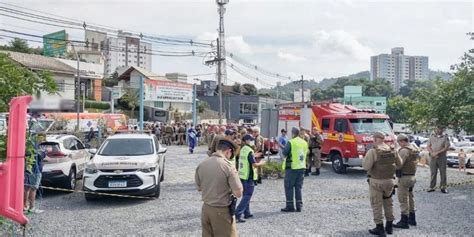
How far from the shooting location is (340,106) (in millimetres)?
17984

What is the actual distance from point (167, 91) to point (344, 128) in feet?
55.2

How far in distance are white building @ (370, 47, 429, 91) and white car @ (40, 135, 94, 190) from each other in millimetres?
137547

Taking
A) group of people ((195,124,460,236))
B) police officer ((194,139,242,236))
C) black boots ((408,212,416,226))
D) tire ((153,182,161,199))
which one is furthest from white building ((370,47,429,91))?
police officer ((194,139,242,236))

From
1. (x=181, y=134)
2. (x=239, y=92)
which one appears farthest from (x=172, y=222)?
(x=239, y=92)

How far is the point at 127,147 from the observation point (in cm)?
1159

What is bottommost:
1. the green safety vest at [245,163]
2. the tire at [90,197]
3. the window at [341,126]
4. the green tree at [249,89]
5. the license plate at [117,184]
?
the tire at [90,197]

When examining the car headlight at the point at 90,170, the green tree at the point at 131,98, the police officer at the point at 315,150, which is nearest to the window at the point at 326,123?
the police officer at the point at 315,150

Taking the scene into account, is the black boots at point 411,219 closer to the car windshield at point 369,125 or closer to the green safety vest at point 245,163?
the green safety vest at point 245,163

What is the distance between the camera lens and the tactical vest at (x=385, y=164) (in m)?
7.45

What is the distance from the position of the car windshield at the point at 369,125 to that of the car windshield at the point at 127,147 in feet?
25.4

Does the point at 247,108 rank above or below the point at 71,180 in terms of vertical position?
above

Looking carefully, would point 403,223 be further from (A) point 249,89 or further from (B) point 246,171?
(A) point 249,89

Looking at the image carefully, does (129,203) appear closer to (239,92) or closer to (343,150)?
(343,150)

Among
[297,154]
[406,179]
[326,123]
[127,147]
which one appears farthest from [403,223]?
[326,123]
